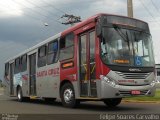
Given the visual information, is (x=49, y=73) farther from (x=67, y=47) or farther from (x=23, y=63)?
(x=23, y=63)

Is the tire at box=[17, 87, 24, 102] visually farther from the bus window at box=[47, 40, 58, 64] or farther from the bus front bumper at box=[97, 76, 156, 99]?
the bus front bumper at box=[97, 76, 156, 99]

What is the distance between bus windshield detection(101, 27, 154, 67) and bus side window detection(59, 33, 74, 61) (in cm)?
220

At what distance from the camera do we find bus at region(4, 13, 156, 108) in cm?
1418

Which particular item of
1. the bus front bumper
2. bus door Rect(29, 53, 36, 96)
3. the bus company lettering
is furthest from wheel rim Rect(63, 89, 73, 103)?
bus door Rect(29, 53, 36, 96)

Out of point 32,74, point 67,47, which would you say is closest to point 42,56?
point 32,74

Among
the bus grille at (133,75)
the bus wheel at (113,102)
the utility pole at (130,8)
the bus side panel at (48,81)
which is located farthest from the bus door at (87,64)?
the utility pole at (130,8)

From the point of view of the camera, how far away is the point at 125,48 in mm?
14609

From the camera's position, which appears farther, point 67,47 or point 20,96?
point 20,96

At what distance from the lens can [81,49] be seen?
1554 cm

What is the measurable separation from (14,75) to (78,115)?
13.2 metres

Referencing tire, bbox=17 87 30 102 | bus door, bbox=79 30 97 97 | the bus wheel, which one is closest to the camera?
bus door, bbox=79 30 97 97

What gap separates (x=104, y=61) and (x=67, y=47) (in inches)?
115

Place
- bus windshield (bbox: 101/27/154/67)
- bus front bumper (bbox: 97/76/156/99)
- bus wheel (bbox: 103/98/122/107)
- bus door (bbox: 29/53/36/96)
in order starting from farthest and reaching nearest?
bus door (bbox: 29/53/36/96)
bus wheel (bbox: 103/98/122/107)
bus windshield (bbox: 101/27/154/67)
bus front bumper (bbox: 97/76/156/99)

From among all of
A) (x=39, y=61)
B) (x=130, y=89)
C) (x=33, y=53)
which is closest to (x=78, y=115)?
(x=130, y=89)
